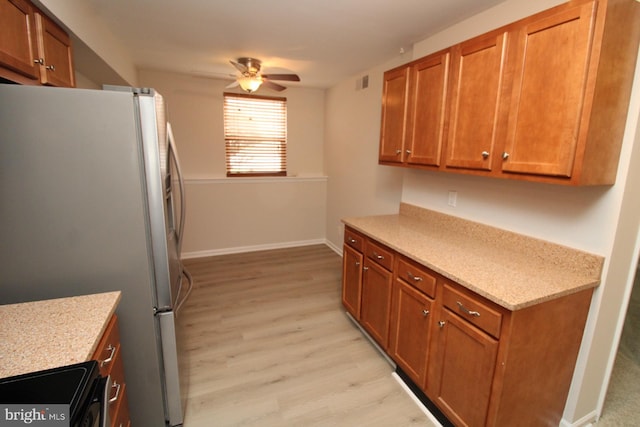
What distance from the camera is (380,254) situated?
7.32 ft

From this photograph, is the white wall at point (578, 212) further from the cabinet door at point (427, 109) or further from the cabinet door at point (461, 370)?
the cabinet door at point (461, 370)

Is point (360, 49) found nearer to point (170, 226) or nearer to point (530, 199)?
point (530, 199)

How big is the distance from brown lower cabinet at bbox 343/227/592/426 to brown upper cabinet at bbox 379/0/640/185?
2.18 ft

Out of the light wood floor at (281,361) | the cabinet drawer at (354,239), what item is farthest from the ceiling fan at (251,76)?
the light wood floor at (281,361)

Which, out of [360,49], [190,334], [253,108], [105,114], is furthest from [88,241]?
[253,108]

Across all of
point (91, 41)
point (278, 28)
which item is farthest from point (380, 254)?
point (91, 41)

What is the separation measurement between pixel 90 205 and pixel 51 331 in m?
0.52

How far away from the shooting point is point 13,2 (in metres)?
1.37

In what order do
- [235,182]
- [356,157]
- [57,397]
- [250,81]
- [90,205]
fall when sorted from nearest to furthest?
1. [57,397]
2. [90,205]
3. [250,81]
4. [356,157]
5. [235,182]

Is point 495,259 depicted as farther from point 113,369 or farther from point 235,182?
point 235,182

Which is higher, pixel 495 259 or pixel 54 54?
pixel 54 54

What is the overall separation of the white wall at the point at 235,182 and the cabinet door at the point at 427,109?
106 inches

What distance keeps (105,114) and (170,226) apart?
67 centimetres

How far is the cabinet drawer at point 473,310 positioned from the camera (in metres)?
1.38
